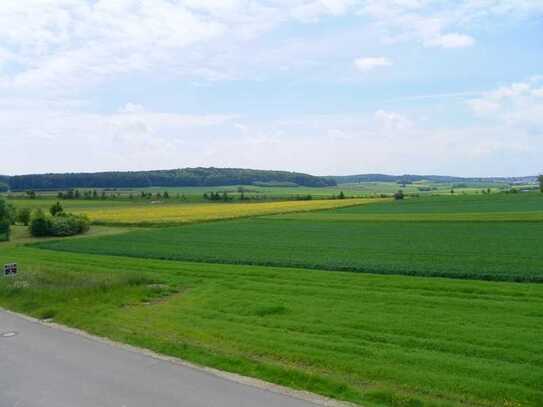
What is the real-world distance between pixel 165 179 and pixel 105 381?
15886 centimetres

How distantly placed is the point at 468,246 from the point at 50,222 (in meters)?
40.9

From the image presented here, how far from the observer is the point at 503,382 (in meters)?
9.37

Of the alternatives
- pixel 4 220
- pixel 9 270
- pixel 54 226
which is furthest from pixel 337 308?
pixel 4 220

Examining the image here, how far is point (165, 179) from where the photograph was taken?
166 m

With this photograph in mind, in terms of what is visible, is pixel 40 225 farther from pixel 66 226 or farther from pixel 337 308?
pixel 337 308

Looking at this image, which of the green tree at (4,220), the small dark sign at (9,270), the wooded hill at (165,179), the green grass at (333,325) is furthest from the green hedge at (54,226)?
the wooded hill at (165,179)

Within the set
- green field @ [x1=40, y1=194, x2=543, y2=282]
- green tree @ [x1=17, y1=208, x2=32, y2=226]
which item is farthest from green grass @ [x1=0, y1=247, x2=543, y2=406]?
green tree @ [x1=17, y1=208, x2=32, y2=226]

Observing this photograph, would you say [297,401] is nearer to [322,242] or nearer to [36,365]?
[36,365]

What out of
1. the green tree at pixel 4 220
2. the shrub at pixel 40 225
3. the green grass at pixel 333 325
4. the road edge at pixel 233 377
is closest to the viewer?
the road edge at pixel 233 377

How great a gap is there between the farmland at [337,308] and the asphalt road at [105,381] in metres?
0.71

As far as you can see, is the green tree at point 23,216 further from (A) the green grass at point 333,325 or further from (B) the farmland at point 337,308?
(A) the green grass at point 333,325

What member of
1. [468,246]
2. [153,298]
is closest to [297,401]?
[153,298]

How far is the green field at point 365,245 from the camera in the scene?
75.3ft

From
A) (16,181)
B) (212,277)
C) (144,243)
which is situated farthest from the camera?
(16,181)
